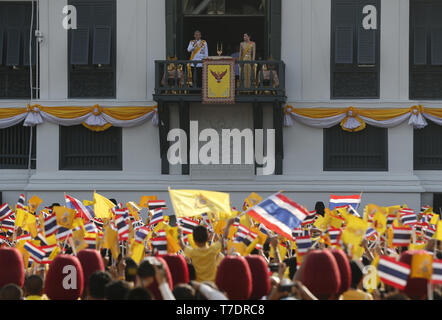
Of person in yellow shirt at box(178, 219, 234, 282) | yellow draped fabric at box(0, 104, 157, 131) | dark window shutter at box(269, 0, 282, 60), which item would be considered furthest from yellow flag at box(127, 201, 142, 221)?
dark window shutter at box(269, 0, 282, 60)

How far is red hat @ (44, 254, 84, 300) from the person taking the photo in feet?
27.7

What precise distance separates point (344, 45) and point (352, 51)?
12.8 inches

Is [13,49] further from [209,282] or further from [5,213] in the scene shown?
[209,282]

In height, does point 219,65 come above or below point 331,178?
above

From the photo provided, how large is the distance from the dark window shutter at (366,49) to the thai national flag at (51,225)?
15.5m

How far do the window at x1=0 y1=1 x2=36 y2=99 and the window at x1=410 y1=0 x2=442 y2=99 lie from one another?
12.8 meters

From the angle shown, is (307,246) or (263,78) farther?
(263,78)

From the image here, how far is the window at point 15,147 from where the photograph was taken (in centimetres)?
2706

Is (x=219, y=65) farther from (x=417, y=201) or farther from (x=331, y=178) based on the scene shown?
(x=417, y=201)

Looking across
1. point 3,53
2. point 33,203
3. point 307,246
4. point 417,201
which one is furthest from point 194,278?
point 3,53

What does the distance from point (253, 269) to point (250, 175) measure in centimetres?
1741

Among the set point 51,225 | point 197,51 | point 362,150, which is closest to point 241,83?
point 197,51

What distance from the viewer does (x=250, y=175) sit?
2588 centimetres

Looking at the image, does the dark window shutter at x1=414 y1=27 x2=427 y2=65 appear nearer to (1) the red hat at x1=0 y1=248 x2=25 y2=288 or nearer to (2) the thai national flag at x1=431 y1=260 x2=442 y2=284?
(2) the thai national flag at x1=431 y1=260 x2=442 y2=284
